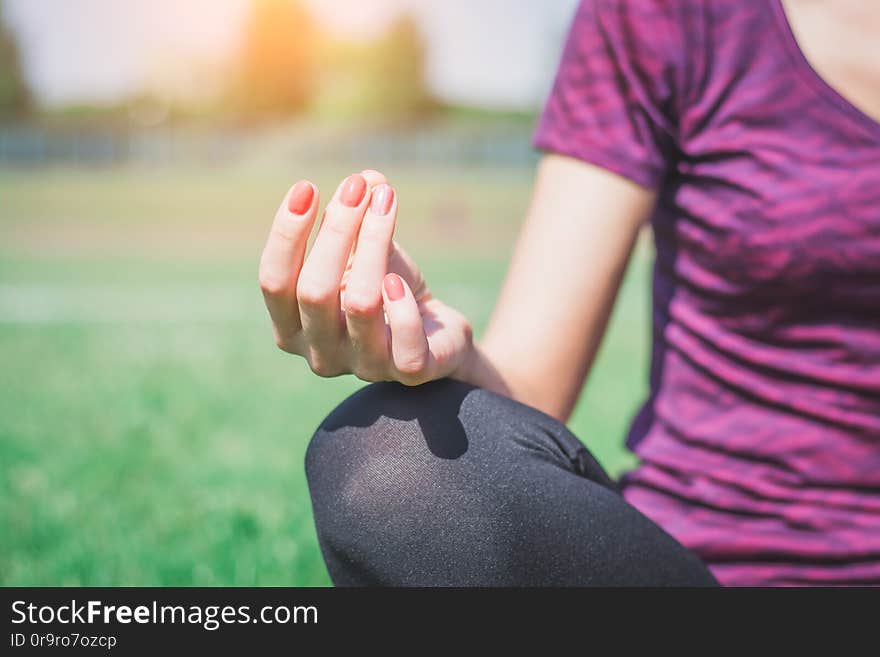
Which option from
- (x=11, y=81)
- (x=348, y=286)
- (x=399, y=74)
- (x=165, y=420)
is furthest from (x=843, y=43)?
(x=399, y=74)

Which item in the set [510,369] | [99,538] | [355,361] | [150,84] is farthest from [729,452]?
[150,84]

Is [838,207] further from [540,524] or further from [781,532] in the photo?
[540,524]

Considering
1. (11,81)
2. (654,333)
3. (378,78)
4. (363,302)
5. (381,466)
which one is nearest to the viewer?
(363,302)

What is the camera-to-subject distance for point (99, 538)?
2346mm

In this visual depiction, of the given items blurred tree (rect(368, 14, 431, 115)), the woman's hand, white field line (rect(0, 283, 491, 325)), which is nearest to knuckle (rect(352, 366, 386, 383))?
the woman's hand

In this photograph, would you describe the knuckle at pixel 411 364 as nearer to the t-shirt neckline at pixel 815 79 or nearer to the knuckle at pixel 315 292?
the knuckle at pixel 315 292

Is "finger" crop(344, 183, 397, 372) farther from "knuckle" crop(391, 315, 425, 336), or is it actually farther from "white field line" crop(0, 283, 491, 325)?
"white field line" crop(0, 283, 491, 325)

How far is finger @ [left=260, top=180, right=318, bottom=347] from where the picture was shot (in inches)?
37.7

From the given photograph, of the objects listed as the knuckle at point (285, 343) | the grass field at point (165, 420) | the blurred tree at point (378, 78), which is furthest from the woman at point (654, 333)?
the blurred tree at point (378, 78)

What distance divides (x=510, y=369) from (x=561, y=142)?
1.06 feet

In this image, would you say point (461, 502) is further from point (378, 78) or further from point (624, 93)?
point (378, 78)

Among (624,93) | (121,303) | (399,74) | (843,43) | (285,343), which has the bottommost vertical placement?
(399,74)

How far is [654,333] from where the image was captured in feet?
4.60

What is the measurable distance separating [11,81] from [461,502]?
5035 centimetres
